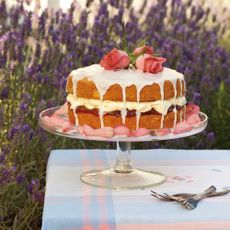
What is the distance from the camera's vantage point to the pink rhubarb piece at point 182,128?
217cm

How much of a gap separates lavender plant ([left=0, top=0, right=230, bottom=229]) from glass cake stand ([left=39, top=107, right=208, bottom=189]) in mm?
500

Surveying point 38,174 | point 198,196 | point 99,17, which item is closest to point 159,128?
point 198,196

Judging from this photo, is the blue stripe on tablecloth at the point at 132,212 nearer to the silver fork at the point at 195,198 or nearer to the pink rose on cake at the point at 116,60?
the silver fork at the point at 195,198

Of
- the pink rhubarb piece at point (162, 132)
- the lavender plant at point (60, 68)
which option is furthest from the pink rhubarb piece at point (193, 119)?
the lavender plant at point (60, 68)

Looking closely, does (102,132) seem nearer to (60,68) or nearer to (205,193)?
(205,193)

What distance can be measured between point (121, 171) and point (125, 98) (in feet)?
0.96

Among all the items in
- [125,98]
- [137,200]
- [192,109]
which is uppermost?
[125,98]

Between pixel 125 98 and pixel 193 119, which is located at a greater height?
pixel 125 98

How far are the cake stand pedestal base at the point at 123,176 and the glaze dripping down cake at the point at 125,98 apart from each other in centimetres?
16

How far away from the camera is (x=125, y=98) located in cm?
212

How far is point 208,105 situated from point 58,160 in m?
1.53

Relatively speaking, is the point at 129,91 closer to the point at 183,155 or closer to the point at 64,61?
the point at 183,155

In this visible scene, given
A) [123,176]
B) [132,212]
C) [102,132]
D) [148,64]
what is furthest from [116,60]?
[132,212]

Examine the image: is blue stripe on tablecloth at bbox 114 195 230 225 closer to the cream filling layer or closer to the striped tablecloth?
the striped tablecloth
